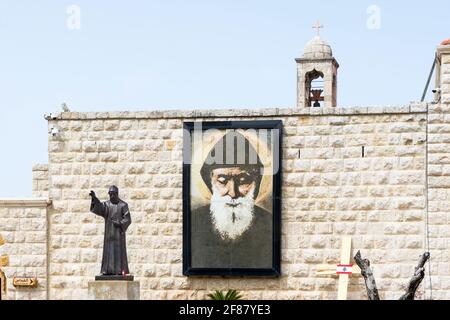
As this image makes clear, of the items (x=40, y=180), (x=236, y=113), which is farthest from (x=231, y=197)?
(x=40, y=180)

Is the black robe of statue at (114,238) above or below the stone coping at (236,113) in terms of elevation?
below

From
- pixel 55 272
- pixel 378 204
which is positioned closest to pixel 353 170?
pixel 378 204

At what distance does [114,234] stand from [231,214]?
11.7 ft

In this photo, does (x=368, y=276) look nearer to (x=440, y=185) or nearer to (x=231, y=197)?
(x=440, y=185)

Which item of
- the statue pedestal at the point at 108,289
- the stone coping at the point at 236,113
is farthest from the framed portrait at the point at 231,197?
the statue pedestal at the point at 108,289

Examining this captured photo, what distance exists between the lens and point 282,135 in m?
23.7

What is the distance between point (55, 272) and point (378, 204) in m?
7.56

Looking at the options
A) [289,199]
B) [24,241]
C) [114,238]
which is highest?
[289,199]

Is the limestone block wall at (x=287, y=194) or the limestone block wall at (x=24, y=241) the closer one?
the limestone block wall at (x=287, y=194)

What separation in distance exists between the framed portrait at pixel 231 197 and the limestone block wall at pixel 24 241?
11.0ft

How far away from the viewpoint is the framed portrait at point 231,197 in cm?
2375

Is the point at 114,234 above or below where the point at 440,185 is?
below

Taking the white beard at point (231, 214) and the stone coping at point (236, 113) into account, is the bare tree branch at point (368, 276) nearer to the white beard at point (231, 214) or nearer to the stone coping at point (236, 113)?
the white beard at point (231, 214)

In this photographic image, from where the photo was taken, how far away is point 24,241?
80.8 ft
